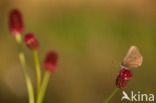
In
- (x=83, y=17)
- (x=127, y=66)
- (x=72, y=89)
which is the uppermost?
(x=127, y=66)

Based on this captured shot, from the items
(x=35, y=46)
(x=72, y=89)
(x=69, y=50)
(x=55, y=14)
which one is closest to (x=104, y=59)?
(x=69, y=50)

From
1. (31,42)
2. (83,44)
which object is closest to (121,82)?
(31,42)

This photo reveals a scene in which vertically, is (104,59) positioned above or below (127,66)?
below

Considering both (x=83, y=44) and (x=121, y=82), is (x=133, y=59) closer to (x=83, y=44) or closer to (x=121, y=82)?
(x=121, y=82)

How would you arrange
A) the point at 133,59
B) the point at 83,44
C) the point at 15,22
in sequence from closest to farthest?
the point at 133,59 < the point at 15,22 < the point at 83,44

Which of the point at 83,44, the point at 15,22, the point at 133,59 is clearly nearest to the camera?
the point at 133,59

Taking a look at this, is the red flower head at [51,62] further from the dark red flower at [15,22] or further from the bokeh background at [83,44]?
the bokeh background at [83,44]

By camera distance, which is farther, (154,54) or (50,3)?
(50,3)

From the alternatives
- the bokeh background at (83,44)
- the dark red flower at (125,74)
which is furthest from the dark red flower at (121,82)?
the bokeh background at (83,44)

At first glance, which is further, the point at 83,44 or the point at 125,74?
the point at 83,44

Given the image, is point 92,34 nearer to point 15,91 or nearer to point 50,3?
point 50,3
